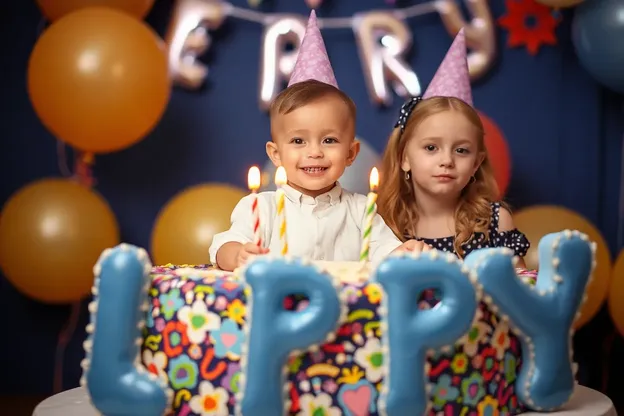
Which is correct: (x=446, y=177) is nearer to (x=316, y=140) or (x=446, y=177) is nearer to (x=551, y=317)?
(x=316, y=140)

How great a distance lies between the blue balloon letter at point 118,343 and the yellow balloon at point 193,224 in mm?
1458

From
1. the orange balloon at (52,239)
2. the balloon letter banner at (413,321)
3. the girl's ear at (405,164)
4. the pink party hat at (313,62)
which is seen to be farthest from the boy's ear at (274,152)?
the orange balloon at (52,239)

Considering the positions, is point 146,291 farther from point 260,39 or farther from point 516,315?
point 260,39

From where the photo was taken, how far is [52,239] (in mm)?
3172

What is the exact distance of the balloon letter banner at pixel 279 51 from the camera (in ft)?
11.9

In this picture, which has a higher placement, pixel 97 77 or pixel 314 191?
pixel 97 77

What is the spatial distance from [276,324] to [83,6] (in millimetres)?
2296

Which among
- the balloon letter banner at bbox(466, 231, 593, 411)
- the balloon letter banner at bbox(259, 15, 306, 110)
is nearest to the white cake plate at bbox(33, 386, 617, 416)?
the balloon letter banner at bbox(466, 231, 593, 411)

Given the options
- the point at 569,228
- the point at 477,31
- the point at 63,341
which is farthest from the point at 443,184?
the point at 63,341

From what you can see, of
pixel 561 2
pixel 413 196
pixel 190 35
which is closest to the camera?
pixel 413 196

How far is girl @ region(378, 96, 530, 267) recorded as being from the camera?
2613 millimetres

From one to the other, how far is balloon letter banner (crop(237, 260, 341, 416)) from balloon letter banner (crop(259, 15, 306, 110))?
2168mm

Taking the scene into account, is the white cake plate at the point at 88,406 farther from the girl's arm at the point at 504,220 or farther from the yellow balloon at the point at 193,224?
the yellow balloon at the point at 193,224

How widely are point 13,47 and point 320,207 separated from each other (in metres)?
2.11
